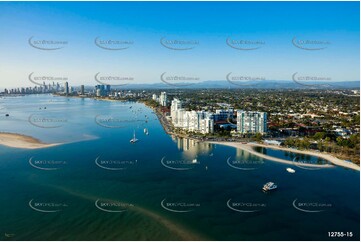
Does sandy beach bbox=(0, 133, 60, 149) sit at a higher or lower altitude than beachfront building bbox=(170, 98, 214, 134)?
lower

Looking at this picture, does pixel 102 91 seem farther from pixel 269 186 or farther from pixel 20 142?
pixel 269 186

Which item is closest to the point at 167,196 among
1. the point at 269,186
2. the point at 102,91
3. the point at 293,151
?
the point at 269,186

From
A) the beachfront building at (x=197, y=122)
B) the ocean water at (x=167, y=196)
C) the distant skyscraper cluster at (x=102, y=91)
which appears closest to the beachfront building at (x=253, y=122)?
the beachfront building at (x=197, y=122)

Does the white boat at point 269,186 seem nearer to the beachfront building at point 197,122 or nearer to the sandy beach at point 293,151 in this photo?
the sandy beach at point 293,151

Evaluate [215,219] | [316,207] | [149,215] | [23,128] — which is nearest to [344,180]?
[316,207]

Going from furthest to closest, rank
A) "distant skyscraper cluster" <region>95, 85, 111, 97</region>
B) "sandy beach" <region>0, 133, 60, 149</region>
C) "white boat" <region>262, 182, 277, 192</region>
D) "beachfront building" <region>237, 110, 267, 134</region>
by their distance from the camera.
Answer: "distant skyscraper cluster" <region>95, 85, 111, 97</region>, "beachfront building" <region>237, 110, 267, 134</region>, "sandy beach" <region>0, 133, 60, 149</region>, "white boat" <region>262, 182, 277, 192</region>

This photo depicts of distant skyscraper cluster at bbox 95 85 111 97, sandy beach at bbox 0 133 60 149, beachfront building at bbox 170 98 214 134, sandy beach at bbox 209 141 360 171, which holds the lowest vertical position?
sandy beach at bbox 209 141 360 171

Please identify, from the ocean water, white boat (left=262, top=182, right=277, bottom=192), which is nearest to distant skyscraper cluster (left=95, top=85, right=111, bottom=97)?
the ocean water

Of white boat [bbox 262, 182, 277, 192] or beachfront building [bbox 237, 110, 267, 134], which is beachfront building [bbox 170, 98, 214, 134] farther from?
white boat [bbox 262, 182, 277, 192]
